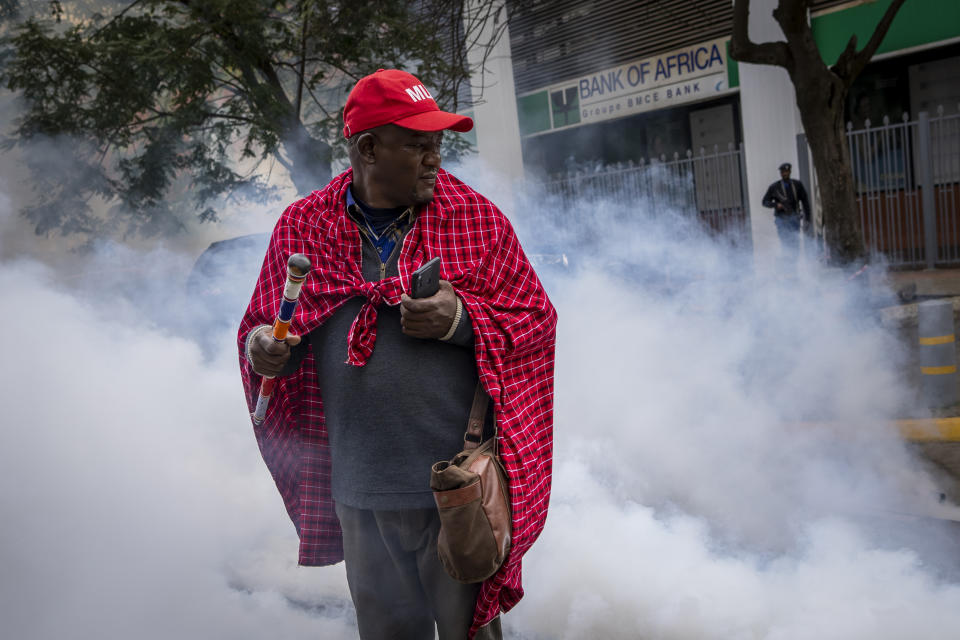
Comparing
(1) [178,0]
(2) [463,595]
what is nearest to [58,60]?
(1) [178,0]

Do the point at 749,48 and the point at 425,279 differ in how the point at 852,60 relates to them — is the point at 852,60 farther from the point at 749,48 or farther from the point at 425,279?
the point at 425,279

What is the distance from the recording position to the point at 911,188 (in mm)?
10047

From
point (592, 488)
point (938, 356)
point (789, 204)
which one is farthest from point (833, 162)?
point (592, 488)

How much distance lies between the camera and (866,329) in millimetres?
6441

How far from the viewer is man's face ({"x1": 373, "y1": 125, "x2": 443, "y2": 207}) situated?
198cm

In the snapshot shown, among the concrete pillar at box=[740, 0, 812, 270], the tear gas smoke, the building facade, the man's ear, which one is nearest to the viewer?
the man's ear

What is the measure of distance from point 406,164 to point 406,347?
41cm

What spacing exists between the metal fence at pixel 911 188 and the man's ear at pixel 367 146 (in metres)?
8.79

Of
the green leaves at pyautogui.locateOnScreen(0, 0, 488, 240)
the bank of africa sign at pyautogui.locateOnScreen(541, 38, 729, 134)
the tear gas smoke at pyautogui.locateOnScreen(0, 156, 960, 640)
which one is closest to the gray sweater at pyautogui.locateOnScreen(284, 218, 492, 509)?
the tear gas smoke at pyautogui.locateOnScreen(0, 156, 960, 640)

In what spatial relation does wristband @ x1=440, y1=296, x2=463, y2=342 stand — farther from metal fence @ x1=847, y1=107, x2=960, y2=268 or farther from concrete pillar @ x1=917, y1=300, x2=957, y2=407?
metal fence @ x1=847, y1=107, x2=960, y2=268

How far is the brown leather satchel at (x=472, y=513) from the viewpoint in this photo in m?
1.78

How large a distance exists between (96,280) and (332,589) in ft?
14.0

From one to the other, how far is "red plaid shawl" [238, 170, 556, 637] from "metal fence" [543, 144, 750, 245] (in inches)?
369

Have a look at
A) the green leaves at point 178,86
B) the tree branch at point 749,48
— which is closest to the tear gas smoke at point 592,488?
the green leaves at point 178,86
